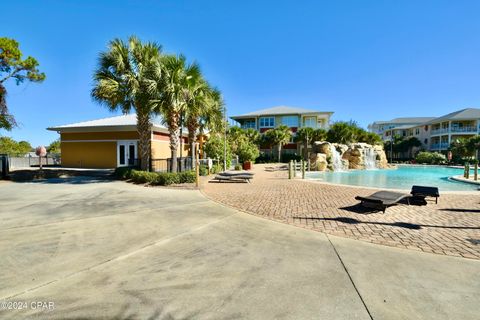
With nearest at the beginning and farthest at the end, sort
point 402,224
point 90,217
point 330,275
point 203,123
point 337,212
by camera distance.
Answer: point 330,275 → point 402,224 → point 90,217 → point 337,212 → point 203,123

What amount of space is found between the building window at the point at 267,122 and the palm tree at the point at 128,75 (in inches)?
1542

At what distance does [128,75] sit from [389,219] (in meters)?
15.8

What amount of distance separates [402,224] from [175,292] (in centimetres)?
628

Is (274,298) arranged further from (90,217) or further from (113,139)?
(113,139)

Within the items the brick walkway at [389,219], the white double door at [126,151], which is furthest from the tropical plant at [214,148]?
the brick walkway at [389,219]

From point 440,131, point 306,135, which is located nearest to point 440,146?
point 440,131

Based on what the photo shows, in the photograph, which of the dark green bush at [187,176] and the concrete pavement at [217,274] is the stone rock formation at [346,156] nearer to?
the dark green bush at [187,176]

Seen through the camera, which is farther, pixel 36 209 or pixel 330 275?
pixel 36 209

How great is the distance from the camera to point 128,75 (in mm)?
14547

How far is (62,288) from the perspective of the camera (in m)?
3.22

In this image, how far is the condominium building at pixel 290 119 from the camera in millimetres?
50281

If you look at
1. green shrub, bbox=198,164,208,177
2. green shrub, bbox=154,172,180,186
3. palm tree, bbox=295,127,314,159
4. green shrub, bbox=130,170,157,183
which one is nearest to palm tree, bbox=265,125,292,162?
palm tree, bbox=295,127,314,159

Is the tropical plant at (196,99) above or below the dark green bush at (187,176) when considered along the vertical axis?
above

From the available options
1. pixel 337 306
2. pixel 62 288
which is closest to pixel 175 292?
pixel 62 288
